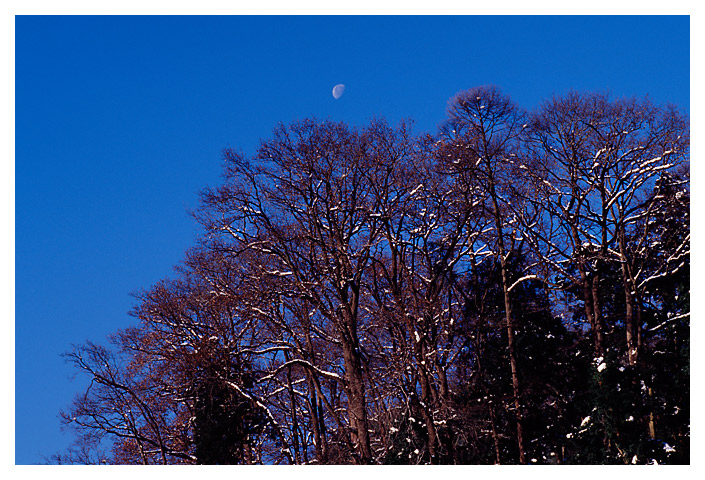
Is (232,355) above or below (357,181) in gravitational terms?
below

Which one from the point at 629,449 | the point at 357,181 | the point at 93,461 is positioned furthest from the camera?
the point at 93,461

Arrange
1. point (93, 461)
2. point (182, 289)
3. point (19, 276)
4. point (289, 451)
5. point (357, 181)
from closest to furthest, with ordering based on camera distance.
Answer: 1. point (357, 181)
2. point (289, 451)
3. point (182, 289)
4. point (93, 461)
5. point (19, 276)

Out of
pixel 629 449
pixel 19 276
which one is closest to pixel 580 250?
pixel 629 449

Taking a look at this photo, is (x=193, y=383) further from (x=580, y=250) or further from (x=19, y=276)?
(x=19, y=276)

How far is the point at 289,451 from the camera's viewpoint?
80.4 ft

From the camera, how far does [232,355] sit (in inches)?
920

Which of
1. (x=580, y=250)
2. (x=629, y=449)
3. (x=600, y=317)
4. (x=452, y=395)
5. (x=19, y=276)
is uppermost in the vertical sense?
(x=19, y=276)

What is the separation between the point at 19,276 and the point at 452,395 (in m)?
26.0

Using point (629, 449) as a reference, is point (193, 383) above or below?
above

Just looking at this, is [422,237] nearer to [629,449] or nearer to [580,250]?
[580,250]

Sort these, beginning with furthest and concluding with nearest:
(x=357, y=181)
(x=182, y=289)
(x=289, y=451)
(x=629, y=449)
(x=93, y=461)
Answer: (x=93, y=461) → (x=182, y=289) → (x=289, y=451) → (x=357, y=181) → (x=629, y=449)
